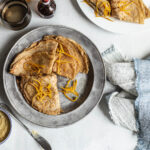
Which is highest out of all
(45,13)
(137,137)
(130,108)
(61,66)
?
(45,13)

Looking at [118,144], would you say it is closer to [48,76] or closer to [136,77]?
[136,77]

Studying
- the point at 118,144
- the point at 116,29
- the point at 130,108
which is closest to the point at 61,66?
the point at 116,29

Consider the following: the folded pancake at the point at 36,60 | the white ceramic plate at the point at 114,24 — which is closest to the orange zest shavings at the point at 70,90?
the folded pancake at the point at 36,60

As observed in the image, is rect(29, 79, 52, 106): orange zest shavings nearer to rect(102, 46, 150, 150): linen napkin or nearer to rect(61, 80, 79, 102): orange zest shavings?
A: rect(61, 80, 79, 102): orange zest shavings

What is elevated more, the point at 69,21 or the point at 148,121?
the point at 69,21

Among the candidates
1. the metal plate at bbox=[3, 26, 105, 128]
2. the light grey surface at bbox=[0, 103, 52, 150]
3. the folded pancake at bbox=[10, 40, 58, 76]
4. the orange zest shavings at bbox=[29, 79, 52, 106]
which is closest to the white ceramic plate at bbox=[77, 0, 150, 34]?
the metal plate at bbox=[3, 26, 105, 128]

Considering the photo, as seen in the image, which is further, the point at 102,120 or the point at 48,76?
the point at 102,120

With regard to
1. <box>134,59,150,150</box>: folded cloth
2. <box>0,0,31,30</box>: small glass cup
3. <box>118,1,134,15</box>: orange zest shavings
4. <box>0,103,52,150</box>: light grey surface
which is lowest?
<box>134,59,150,150</box>: folded cloth
